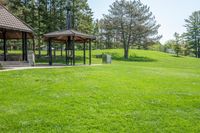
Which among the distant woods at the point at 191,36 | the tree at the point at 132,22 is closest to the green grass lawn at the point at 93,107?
the tree at the point at 132,22

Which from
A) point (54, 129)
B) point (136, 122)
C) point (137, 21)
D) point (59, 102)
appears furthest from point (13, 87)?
point (137, 21)

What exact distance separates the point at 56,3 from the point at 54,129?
1136 inches

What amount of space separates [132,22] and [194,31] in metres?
26.9

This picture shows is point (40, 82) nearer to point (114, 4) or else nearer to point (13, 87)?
point (13, 87)

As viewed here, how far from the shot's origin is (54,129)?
5.63 metres

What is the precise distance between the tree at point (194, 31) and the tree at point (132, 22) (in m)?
23.4

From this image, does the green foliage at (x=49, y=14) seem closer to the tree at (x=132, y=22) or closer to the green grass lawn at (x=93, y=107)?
the tree at (x=132, y=22)

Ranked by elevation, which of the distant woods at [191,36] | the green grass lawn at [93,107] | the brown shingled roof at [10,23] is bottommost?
the green grass lawn at [93,107]

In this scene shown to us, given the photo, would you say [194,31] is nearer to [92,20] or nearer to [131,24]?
[131,24]

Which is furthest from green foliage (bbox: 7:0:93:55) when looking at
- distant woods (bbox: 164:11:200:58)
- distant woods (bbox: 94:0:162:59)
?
distant woods (bbox: 164:11:200:58)

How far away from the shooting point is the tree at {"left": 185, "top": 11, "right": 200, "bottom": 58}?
200 feet

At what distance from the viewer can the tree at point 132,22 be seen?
40219mm

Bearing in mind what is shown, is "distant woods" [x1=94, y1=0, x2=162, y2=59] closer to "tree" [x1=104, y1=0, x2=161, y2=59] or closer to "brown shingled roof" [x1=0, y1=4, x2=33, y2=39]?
"tree" [x1=104, y1=0, x2=161, y2=59]

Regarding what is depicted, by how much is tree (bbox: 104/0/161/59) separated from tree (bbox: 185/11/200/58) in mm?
23423
